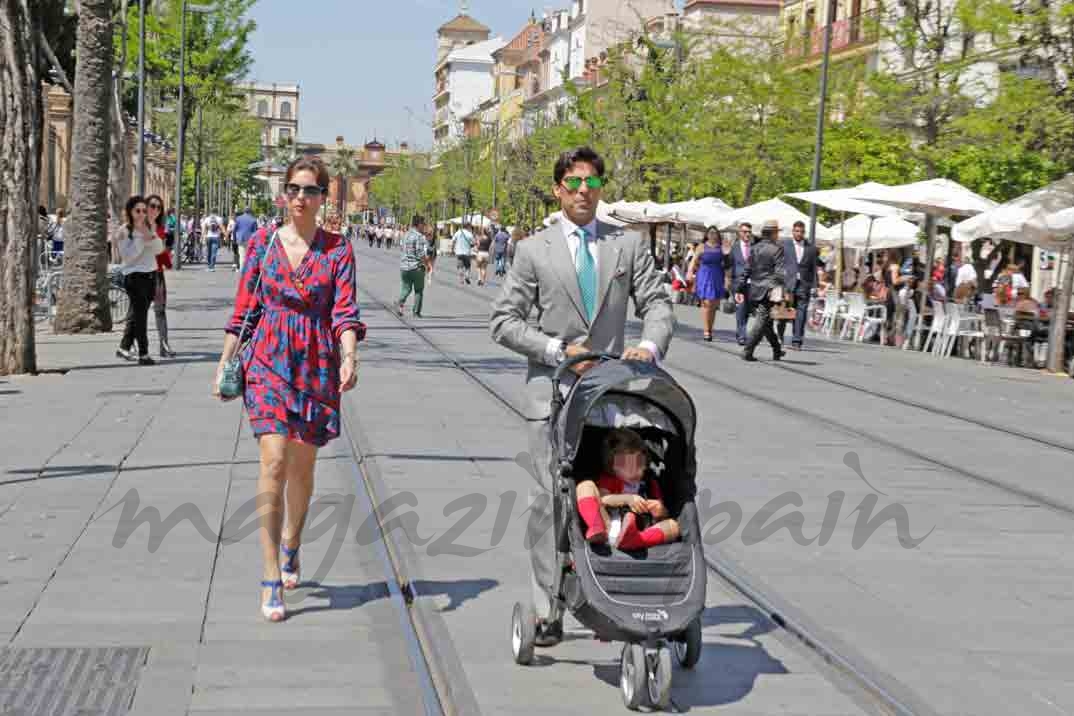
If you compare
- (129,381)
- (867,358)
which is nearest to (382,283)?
(867,358)

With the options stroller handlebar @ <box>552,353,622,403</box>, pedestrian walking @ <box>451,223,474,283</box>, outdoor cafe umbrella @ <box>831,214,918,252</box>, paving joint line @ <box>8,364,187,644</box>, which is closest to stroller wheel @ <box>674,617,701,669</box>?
stroller handlebar @ <box>552,353,622,403</box>

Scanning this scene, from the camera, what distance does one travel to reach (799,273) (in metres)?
25.0

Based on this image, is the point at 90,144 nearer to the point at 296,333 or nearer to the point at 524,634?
the point at 296,333

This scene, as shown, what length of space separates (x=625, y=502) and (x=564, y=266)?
1.00m

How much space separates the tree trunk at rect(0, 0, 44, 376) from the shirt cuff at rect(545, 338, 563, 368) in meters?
11.3

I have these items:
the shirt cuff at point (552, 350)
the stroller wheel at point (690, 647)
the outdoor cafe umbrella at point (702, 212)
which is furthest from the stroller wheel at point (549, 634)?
the outdoor cafe umbrella at point (702, 212)

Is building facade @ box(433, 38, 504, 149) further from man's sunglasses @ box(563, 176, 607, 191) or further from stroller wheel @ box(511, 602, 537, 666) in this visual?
stroller wheel @ box(511, 602, 537, 666)

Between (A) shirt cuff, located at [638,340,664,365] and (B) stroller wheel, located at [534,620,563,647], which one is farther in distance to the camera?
(B) stroller wheel, located at [534,620,563,647]

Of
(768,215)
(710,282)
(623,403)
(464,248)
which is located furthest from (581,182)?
(464,248)

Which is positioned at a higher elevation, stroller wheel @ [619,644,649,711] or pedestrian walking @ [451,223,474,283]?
stroller wheel @ [619,644,649,711]

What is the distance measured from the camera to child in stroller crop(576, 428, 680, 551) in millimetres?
5730

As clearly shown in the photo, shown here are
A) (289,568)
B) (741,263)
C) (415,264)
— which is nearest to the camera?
(289,568)

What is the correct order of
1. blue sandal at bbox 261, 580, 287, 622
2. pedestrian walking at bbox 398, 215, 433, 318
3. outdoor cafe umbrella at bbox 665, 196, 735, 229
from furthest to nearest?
outdoor cafe umbrella at bbox 665, 196, 735, 229 → pedestrian walking at bbox 398, 215, 433, 318 → blue sandal at bbox 261, 580, 287, 622

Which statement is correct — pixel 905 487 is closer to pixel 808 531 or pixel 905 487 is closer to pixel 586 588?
pixel 808 531
